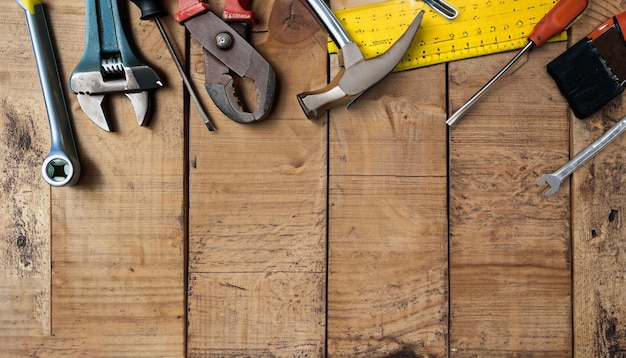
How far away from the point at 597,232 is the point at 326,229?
481mm

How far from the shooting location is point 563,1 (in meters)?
1.00

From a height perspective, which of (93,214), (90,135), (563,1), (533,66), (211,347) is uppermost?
(563,1)

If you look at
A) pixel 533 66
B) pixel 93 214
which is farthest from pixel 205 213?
pixel 533 66

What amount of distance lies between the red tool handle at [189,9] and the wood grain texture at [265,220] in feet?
0.21

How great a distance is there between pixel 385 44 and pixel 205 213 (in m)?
0.44

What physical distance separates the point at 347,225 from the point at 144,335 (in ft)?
1.35

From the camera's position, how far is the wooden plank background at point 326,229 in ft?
3.48

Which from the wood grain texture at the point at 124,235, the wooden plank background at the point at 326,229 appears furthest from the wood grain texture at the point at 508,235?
the wood grain texture at the point at 124,235

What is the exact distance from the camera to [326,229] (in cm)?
106

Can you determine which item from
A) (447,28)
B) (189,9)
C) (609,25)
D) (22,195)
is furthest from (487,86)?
(22,195)

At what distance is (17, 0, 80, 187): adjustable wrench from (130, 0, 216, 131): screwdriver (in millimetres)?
175

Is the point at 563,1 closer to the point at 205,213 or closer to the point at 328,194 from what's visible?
the point at 328,194

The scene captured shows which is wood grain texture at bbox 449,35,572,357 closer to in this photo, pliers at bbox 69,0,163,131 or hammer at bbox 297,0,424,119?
hammer at bbox 297,0,424,119

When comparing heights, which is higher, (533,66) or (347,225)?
(533,66)
